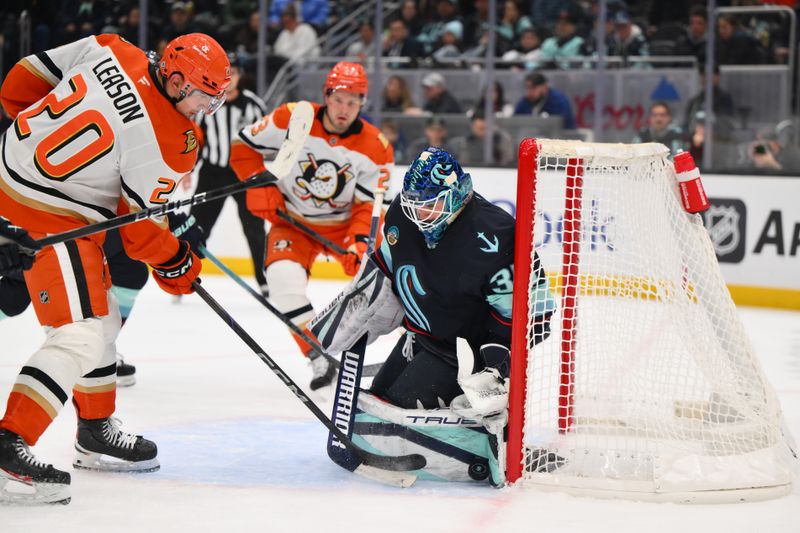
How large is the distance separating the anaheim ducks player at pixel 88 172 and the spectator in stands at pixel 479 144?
4.49 m

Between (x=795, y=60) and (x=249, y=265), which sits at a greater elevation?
(x=795, y=60)

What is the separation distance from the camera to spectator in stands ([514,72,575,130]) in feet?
23.5

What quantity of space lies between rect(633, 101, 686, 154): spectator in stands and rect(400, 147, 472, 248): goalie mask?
4.37 m

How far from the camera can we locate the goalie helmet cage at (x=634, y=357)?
8.85 feet

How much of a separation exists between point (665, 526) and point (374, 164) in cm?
214

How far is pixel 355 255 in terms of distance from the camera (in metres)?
4.11

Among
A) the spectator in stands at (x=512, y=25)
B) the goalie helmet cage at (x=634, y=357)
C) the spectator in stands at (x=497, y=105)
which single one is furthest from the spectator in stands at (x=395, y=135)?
the goalie helmet cage at (x=634, y=357)

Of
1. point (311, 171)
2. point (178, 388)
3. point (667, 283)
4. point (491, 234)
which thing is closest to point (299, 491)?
point (491, 234)

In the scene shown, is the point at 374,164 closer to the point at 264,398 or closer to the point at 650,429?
the point at 264,398

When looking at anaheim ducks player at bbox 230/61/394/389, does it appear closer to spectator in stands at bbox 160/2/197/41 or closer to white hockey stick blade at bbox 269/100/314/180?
white hockey stick blade at bbox 269/100/314/180

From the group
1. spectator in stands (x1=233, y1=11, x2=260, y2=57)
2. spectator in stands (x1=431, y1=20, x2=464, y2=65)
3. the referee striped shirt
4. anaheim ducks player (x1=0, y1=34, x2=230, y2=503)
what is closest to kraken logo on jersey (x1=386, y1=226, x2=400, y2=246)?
anaheim ducks player (x1=0, y1=34, x2=230, y2=503)

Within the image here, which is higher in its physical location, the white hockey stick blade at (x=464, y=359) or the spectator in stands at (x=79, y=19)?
the spectator in stands at (x=79, y=19)

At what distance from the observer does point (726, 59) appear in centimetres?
691

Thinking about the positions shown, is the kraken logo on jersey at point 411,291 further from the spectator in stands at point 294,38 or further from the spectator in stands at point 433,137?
the spectator in stands at point 294,38
